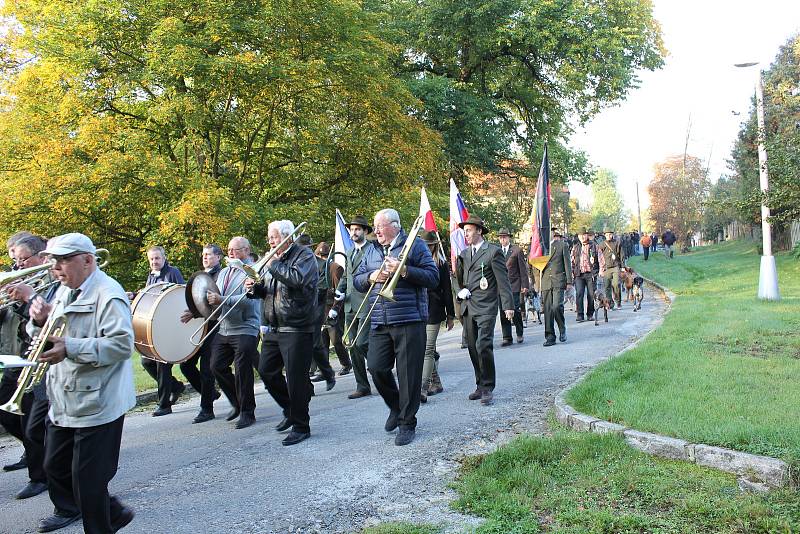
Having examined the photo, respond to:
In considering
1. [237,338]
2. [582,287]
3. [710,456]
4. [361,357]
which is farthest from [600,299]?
[710,456]

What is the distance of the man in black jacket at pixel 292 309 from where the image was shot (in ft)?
20.2

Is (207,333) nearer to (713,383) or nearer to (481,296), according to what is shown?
(481,296)

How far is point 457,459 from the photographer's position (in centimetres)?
533

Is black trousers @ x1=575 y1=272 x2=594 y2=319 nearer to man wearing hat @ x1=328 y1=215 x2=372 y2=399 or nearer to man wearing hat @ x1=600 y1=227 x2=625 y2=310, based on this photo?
man wearing hat @ x1=600 y1=227 x2=625 y2=310

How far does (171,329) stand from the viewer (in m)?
7.38

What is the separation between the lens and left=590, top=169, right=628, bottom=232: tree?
107 metres

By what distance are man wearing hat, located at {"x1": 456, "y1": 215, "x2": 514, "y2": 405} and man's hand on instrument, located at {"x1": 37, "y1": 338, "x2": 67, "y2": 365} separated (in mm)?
4624

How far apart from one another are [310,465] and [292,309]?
144 centimetres

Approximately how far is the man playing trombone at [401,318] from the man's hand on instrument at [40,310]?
2.65 m

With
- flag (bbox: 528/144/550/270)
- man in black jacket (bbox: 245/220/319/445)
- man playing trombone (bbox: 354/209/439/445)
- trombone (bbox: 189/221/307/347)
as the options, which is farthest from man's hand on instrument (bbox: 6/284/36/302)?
flag (bbox: 528/144/550/270)

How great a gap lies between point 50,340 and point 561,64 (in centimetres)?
2507

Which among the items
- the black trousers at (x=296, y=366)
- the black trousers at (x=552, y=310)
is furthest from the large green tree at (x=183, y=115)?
the black trousers at (x=296, y=366)

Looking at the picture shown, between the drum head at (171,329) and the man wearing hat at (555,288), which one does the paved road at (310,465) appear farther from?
the man wearing hat at (555,288)

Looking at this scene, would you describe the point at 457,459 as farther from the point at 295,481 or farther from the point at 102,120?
the point at 102,120
